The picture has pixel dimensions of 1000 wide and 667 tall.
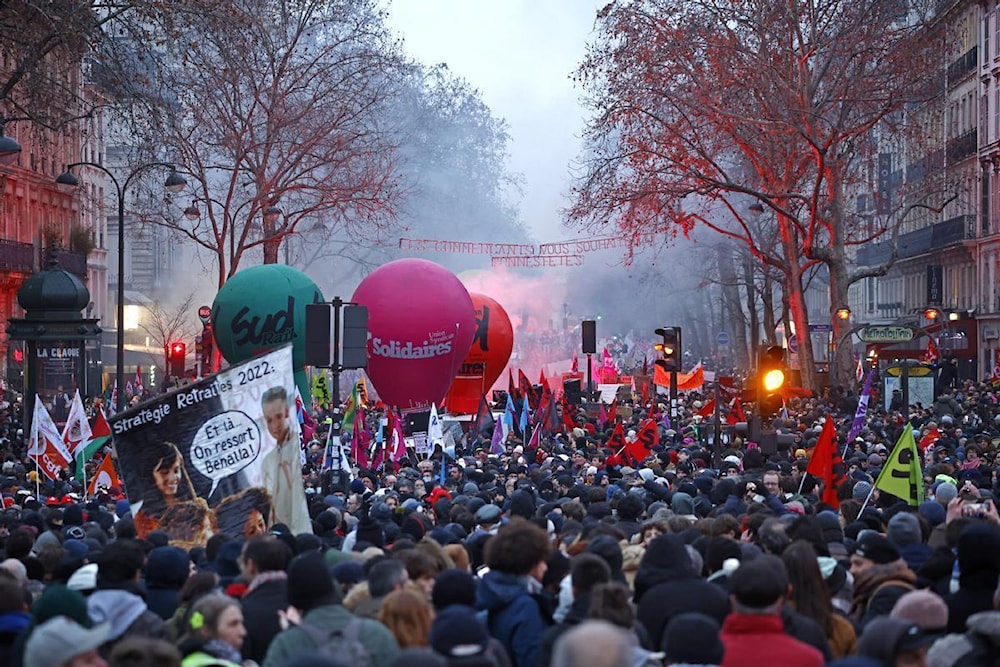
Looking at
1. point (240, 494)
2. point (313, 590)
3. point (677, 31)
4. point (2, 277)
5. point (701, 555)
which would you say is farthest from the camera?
point (2, 277)

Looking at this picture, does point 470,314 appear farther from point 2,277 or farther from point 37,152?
point 37,152

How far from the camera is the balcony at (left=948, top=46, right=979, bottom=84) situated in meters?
59.8

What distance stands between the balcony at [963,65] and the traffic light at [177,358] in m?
30.7

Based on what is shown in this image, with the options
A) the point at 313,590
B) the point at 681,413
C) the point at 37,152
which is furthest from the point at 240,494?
the point at 37,152

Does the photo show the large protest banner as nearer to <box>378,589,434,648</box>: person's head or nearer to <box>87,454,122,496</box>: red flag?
→ <box>378,589,434,648</box>: person's head

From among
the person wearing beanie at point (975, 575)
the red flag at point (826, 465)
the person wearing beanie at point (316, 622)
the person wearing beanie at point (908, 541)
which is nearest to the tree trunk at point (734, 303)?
the red flag at point (826, 465)

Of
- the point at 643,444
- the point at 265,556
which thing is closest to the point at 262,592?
the point at 265,556

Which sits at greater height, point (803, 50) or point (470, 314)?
point (803, 50)

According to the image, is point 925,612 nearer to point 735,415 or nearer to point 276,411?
point 276,411

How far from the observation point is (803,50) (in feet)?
135

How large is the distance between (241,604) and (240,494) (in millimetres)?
3870

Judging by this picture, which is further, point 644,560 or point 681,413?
point 681,413

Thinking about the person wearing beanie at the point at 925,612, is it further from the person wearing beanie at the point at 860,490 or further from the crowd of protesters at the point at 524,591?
the person wearing beanie at the point at 860,490

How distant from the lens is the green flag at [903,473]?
13.4m
